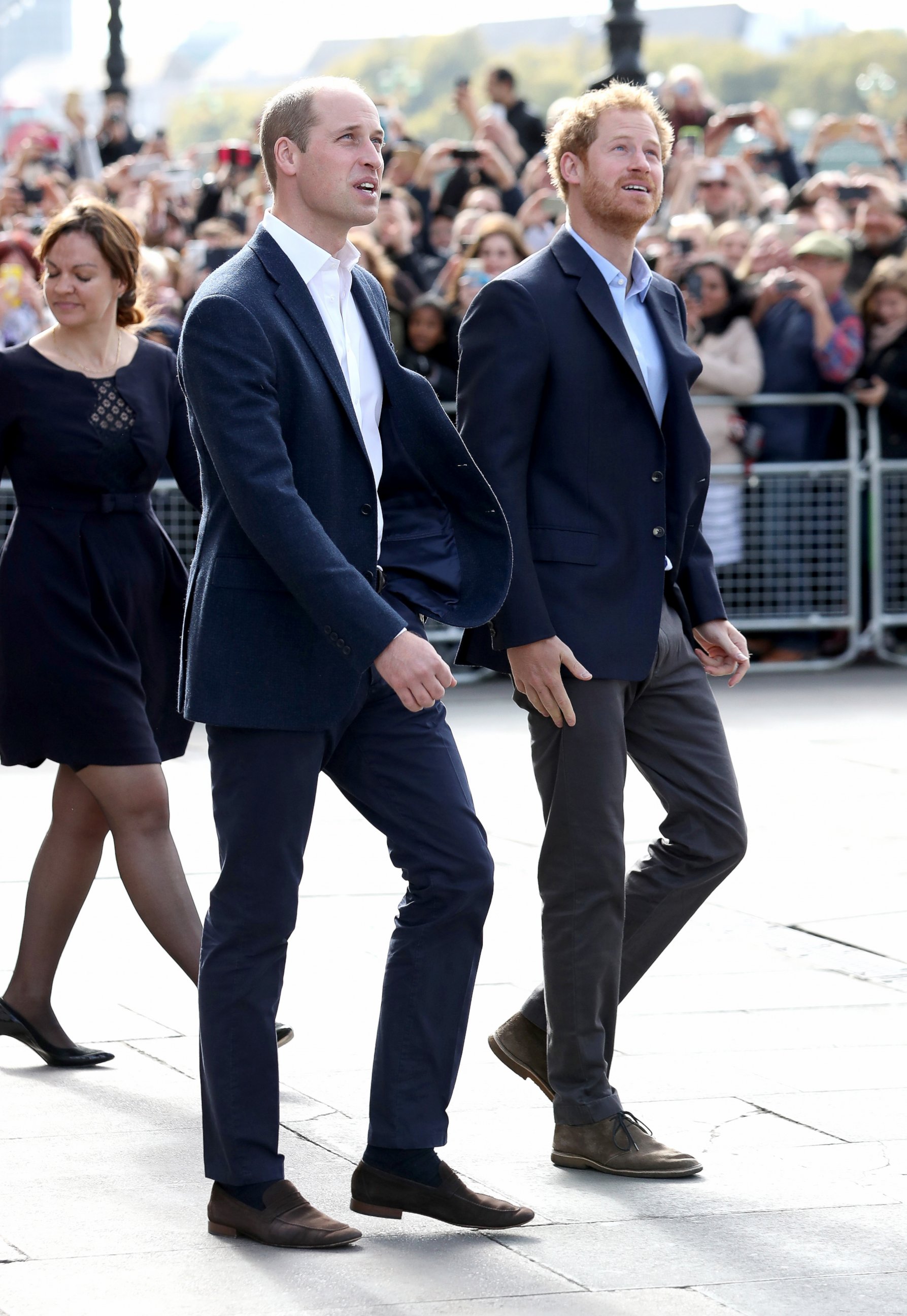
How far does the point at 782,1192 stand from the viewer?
12.9 feet

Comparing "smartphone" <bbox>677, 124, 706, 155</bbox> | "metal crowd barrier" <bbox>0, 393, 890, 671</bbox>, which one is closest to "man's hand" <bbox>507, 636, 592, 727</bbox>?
"metal crowd barrier" <bbox>0, 393, 890, 671</bbox>

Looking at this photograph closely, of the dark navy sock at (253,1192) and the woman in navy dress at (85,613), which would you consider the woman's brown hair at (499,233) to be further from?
the dark navy sock at (253,1192)

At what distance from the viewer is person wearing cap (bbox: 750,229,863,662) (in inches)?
441

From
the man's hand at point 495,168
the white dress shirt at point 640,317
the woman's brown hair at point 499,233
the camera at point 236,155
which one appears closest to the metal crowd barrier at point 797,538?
the woman's brown hair at point 499,233

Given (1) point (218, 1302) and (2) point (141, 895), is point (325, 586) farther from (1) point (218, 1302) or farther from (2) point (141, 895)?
(2) point (141, 895)

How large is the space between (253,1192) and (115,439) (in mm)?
1961

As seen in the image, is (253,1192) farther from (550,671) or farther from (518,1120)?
(550,671)

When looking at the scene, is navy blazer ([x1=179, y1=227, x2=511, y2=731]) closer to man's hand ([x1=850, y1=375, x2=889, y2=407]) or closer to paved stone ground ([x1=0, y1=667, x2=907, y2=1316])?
paved stone ground ([x1=0, y1=667, x2=907, y2=1316])

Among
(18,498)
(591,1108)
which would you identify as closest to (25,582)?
(18,498)

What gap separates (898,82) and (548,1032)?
129 m

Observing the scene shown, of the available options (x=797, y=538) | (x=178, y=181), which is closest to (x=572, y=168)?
(x=797, y=538)

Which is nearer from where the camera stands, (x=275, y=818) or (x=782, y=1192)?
(x=275, y=818)

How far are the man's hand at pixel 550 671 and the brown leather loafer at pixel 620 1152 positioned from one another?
765 millimetres

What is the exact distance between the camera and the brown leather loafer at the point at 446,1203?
12.1ft
